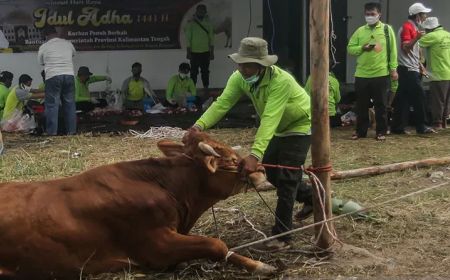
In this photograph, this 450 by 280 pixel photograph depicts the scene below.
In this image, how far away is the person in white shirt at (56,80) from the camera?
1179 cm

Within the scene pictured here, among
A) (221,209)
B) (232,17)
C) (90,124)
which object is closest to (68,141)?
(90,124)

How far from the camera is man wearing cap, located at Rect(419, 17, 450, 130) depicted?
11180 mm

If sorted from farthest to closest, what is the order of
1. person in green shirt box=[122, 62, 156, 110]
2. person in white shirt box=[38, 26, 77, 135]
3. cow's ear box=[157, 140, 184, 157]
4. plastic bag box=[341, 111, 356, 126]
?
person in green shirt box=[122, 62, 156, 110] < plastic bag box=[341, 111, 356, 126] < person in white shirt box=[38, 26, 77, 135] < cow's ear box=[157, 140, 184, 157]

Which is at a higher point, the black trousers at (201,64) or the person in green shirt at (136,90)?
the black trousers at (201,64)

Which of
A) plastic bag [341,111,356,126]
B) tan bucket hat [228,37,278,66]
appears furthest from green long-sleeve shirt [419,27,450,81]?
tan bucket hat [228,37,278,66]

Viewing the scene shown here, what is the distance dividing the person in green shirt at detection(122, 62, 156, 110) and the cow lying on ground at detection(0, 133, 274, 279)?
9761 millimetres

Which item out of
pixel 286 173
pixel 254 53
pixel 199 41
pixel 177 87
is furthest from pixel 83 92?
pixel 254 53

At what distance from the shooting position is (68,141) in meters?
11.1

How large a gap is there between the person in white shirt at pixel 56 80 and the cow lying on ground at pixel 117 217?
717cm

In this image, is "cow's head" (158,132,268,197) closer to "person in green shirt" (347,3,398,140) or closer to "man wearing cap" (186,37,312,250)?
"man wearing cap" (186,37,312,250)

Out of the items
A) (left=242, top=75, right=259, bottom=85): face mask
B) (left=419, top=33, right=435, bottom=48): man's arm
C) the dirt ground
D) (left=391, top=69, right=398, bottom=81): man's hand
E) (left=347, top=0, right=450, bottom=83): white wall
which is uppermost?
(left=347, top=0, right=450, bottom=83): white wall

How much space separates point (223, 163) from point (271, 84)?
0.83 metres

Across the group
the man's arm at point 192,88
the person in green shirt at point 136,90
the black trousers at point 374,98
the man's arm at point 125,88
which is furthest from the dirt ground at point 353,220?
the man's arm at point 192,88

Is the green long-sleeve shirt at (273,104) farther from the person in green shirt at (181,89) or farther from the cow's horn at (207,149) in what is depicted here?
the person in green shirt at (181,89)
